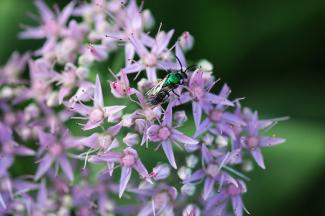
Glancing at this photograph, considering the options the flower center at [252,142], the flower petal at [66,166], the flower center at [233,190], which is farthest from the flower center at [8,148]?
the flower center at [252,142]

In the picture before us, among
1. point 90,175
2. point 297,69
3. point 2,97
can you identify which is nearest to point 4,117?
point 2,97

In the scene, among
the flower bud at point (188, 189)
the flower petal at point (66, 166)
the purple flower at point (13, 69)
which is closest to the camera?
the flower bud at point (188, 189)

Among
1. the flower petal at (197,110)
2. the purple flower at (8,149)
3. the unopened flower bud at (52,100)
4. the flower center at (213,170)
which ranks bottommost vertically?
the purple flower at (8,149)

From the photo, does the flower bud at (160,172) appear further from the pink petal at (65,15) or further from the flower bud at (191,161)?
the pink petal at (65,15)

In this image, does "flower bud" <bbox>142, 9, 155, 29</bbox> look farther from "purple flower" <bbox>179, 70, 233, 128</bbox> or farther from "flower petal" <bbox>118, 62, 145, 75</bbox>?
"purple flower" <bbox>179, 70, 233, 128</bbox>

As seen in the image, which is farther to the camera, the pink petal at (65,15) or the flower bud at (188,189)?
the pink petal at (65,15)

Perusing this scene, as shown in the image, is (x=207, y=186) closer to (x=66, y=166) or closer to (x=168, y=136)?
(x=168, y=136)

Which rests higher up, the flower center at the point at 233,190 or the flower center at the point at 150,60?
the flower center at the point at 150,60

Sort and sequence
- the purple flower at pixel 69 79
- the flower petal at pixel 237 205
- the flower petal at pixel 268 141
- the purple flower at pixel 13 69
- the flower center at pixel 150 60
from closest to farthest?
the flower petal at pixel 237 205 < the flower center at pixel 150 60 < the flower petal at pixel 268 141 < the purple flower at pixel 69 79 < the purple flower at pixel 13 69
